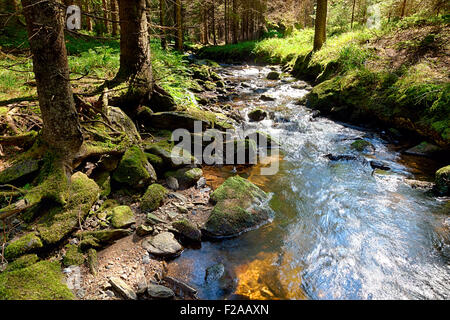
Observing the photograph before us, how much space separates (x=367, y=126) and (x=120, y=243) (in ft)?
29.5

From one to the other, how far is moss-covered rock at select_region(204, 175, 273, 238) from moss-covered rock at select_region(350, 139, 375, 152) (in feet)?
12.9

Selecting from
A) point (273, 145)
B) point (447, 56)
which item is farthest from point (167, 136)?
point (447, 56)

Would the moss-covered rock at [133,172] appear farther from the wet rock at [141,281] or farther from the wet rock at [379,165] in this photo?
the wet rock at [379,165]

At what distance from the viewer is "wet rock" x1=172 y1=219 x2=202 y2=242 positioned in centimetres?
420

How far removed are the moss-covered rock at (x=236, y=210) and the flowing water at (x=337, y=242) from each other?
182mm

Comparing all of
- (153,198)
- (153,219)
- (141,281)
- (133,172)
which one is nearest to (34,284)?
(141,281)

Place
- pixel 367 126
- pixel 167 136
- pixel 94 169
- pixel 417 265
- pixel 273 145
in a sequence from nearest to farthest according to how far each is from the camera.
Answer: pixel 417 265, pixel 94 169, pixel 167 136, pixel 273 145, pixel 367 126

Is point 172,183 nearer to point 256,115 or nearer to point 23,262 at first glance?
point 23,262

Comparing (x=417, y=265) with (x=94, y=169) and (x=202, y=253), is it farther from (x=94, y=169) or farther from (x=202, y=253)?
(x=94, y=169)

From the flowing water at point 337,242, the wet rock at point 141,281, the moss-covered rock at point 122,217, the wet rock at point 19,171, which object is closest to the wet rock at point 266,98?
the flowing water at point 337,242

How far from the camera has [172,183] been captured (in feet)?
18.0

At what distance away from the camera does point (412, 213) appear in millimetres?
4988

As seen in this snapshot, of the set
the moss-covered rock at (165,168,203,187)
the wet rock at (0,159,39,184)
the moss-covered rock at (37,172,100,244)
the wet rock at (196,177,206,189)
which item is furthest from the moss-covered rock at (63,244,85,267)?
the wet rock at (196,177,206,189)

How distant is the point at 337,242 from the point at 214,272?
2159mm
